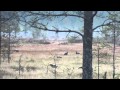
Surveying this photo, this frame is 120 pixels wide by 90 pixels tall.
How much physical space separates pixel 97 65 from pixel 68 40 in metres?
0.46

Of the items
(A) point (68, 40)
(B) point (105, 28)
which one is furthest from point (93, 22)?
(A) point (68, 40)

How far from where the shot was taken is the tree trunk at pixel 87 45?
11.0 ft

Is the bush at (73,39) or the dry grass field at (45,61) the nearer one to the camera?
the dry grass field at (45,61)

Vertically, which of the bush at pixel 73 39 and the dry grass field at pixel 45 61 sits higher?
the bush at pixel 73 39

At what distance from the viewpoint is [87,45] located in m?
3.35

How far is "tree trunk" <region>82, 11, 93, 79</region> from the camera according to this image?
132 inches

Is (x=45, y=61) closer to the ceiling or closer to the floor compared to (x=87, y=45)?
closer to the floor

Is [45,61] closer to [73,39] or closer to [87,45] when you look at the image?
[73,39]

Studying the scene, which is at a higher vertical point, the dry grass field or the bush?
the bush

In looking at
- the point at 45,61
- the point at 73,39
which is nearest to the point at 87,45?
the point at 73,39

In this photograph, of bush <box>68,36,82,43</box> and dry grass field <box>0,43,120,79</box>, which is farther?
bush <box>68,36,82,43</box>

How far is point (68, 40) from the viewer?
3.36 metres

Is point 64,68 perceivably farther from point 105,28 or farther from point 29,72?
point 105,28
